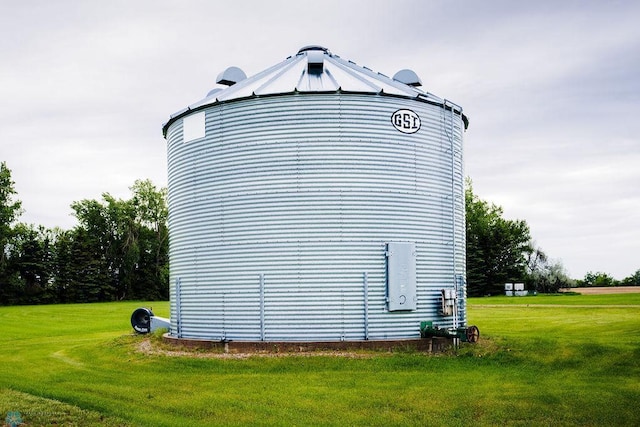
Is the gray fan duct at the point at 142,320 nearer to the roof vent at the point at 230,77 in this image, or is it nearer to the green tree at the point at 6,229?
the roof vent at the point at 230,77

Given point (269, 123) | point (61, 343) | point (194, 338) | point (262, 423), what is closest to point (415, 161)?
point (269, 123)

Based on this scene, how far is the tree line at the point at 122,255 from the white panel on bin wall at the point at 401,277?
5876cm

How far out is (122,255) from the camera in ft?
274

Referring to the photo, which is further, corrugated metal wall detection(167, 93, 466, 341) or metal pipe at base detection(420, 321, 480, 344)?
metal pipe at base detection(420, 321, 480, 344)

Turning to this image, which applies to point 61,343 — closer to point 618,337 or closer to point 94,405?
point 94,405

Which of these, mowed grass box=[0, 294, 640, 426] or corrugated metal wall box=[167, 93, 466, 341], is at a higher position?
corrugated metal wall box=[167, 93, 466, 341]

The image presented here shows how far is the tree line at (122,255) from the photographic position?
239 feet

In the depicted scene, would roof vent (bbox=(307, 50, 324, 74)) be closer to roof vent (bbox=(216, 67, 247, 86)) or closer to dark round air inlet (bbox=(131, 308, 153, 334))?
roof vent (bbox=(216, 67, 247, 86))

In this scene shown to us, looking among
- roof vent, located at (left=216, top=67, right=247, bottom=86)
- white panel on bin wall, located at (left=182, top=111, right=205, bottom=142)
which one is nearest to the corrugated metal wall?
white panel on bin wall, located at (left=182, top=111, right=205, bottom=142)

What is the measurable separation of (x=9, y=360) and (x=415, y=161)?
555 inches

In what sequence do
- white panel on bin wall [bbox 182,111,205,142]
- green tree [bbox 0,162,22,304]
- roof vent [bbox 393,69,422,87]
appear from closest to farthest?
white panel on bin wall [bbox 182,111,205,142]
roof vent [bbox 393,69,422,87]
green tree [bbox 0,162,22,304]

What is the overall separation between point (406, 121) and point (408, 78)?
14.2 ft

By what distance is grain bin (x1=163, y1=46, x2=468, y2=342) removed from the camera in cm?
1817

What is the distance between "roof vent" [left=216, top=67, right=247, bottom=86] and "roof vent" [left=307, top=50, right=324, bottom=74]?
14.2 feet
